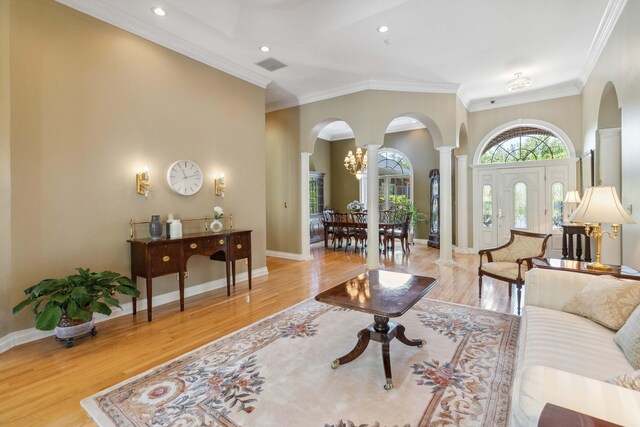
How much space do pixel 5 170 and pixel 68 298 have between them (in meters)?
1.30

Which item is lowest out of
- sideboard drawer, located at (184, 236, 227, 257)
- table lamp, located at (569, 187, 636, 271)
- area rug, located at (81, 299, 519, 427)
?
area rug, located at (81, 299, 519, 427)

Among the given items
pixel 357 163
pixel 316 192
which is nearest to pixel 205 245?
pixel 357 163

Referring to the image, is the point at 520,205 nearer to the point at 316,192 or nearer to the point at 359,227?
the point at 359,227

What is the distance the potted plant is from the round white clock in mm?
1450

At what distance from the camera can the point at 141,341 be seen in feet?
9.65

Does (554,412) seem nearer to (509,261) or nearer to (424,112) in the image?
(509,261)

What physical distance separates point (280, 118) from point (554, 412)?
268 inches

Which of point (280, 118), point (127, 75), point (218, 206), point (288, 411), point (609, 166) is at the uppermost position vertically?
point (280, 118)

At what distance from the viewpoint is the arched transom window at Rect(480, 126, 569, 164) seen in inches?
258

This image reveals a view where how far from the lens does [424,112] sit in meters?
5.96

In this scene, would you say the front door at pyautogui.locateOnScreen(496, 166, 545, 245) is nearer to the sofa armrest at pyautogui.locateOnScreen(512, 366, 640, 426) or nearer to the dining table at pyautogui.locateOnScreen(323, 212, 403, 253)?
the dining table at pyautogui.locateOnScreen(323, 212, 403, 253)

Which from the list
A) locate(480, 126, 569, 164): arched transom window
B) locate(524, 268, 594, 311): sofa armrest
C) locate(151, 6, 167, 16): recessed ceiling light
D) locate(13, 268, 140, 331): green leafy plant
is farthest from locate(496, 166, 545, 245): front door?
locate(13, 268, 140, 331): green leafy plant

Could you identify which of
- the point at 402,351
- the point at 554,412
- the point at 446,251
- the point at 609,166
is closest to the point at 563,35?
the point at 609,166

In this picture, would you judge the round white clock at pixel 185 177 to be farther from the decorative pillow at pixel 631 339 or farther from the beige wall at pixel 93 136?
the decorative pillow at pixel 631 339
